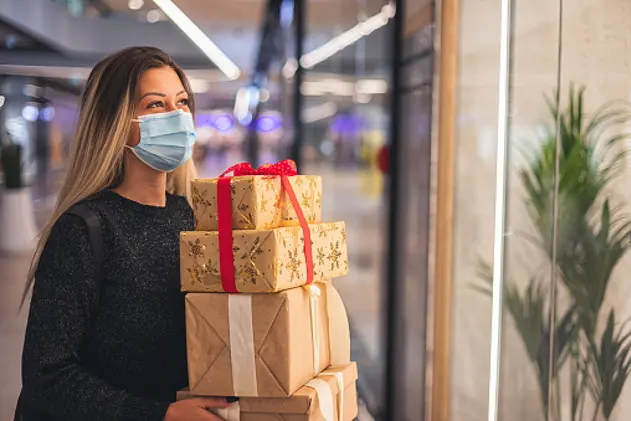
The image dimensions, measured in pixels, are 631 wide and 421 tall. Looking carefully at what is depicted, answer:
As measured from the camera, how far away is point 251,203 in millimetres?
1654

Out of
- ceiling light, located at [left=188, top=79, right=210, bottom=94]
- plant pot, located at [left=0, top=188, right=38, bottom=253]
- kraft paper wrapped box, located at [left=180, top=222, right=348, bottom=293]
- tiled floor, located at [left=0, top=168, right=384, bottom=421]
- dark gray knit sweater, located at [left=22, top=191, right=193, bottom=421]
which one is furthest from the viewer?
ceiling light, located at [left=188, top=79, right=210, bottom=94]

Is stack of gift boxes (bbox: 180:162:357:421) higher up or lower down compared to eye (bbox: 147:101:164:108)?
lower down

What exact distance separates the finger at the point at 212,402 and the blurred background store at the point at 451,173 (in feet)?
3.68

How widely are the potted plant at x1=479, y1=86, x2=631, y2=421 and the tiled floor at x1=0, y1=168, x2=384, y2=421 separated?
7.43ft

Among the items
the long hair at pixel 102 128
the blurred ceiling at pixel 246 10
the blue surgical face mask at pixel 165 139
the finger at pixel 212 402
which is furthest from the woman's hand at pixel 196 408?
the blurred ceiling at pixel 246 10

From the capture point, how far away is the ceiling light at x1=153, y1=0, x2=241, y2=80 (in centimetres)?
691

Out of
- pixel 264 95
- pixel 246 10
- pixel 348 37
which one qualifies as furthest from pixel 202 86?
pixel 348 37

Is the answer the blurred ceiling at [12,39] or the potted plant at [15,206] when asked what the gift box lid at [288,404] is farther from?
the potted plant at [15,206]

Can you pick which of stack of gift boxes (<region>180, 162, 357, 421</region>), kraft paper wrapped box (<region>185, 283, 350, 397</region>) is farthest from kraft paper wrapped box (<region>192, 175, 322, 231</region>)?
kraft paper wrapped box (<region>185, 283, 350, 397</region>)

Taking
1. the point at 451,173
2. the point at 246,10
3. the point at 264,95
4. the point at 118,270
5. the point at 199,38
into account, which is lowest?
the point at 118,270

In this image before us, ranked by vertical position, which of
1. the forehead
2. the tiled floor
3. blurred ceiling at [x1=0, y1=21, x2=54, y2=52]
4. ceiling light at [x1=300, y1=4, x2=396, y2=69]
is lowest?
the tiled floor

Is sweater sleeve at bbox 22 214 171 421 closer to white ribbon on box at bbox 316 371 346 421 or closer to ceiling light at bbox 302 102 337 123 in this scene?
white ribbon on box at bbox 316 371 346 421

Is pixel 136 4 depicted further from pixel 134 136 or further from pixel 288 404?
pixel 288 404

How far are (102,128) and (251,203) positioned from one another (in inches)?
17.6
